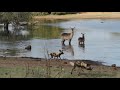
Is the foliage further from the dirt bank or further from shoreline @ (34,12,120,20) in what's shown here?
the dirt bank

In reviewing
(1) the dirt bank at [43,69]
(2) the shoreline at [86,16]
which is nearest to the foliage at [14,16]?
(2) the shoreline at [86,16]

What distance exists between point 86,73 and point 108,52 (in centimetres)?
42

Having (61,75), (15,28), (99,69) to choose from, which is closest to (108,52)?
(99,69)

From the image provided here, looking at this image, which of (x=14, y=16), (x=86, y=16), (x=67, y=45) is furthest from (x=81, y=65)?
(x=14, y=16)

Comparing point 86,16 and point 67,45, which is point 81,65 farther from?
point 86,16

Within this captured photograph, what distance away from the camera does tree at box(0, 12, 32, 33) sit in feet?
21.5

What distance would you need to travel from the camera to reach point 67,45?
670cm

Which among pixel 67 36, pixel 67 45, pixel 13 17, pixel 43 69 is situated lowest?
pixel 43 69

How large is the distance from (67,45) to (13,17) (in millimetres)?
838

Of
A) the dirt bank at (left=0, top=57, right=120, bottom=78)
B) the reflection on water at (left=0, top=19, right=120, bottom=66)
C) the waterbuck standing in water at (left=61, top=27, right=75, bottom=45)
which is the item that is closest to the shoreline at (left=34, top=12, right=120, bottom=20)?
the reflection on water at (left=0, top=19, right=120, bottom=66)

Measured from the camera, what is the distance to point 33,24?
679cm

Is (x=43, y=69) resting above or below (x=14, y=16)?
below
